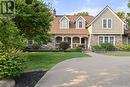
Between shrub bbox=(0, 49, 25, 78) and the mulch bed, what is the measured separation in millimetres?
664

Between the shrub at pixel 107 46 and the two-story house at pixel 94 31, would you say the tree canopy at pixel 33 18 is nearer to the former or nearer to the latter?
the shrub at pixel 107 46

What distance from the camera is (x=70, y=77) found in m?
15.5

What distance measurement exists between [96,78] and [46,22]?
1503 centimetres

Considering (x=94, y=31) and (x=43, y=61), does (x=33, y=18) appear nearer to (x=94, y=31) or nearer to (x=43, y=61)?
(x=43, y=61)

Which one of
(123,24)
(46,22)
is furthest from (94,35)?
(46,22)

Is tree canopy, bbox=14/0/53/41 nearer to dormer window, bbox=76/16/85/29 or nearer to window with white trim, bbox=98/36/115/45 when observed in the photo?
window with white trim, bbox=98/36/115/45

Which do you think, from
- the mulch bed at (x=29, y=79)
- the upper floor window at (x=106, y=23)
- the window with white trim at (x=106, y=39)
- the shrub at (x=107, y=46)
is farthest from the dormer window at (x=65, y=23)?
the mulch bed at (x=29, y=79)

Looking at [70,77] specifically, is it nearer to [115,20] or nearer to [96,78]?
[96,78]

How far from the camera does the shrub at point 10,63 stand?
13.4m

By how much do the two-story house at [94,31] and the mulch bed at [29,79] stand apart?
34945 mm

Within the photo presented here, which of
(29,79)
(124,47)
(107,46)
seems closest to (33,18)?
(29,79)

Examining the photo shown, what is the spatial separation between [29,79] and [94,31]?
3754 cm

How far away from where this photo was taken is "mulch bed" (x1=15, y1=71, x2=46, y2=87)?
14114 mm

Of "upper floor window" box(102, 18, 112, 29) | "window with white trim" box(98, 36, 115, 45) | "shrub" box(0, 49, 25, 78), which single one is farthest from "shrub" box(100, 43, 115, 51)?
"shrub" box(0, 49, 25, 78)
